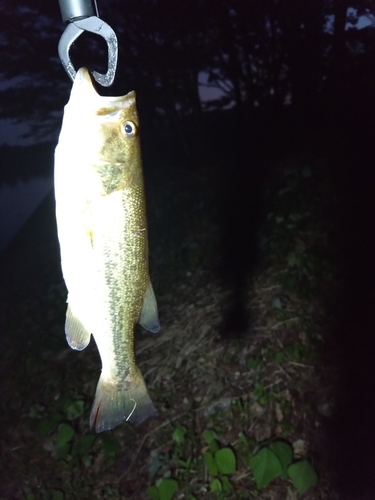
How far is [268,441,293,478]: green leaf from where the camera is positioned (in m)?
2.88

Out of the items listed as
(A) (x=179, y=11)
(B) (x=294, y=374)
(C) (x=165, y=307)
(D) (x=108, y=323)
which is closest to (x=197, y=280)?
(C) (x=165, y=307)

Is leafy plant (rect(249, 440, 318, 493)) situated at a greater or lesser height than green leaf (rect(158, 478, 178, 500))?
greater

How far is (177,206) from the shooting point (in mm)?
6336

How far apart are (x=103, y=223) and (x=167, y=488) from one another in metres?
2.64

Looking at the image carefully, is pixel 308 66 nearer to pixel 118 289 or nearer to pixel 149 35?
pixel 149 35

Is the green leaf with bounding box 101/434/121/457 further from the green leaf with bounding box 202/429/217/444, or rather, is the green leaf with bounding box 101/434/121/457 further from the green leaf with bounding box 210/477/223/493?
the green leaf with bounding box 210/477/223/493

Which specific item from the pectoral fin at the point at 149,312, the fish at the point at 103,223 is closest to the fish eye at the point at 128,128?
the fish at the point at 103,223

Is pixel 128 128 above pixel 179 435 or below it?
above

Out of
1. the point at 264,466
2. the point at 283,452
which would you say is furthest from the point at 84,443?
the point at 283,452

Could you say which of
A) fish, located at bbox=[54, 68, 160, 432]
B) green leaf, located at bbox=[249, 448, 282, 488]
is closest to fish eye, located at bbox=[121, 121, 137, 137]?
fish, located at bbox=[54, 68, 160, 432]

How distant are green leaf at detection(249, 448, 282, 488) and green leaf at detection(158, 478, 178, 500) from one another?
23.3 inches

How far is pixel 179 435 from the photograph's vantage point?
323 cm

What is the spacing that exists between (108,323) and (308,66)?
268 inches

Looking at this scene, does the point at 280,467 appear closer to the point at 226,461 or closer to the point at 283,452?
the point at 283,452
